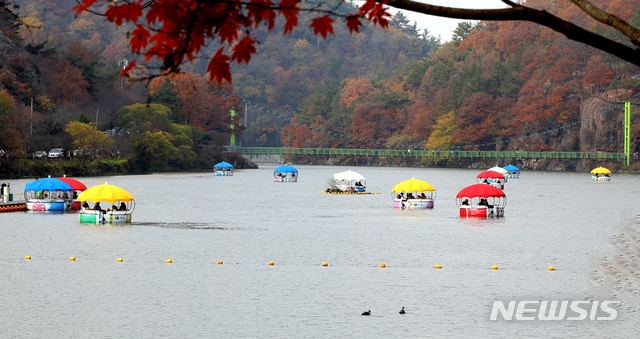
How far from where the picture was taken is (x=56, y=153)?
372 feet

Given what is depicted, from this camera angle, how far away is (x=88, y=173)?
114m

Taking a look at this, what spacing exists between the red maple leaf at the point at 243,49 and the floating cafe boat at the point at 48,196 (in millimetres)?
57040

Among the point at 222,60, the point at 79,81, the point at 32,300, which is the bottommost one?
the point at 32,300

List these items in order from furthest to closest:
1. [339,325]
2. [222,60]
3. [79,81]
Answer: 1. [79,81]
2. [339,325]
3. [222,60]

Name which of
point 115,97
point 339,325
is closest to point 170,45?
point 339,325

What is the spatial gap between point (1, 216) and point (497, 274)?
3518 cm

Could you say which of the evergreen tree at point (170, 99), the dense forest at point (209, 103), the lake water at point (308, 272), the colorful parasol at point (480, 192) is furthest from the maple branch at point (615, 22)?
the evergreen tree at point (170, 99)

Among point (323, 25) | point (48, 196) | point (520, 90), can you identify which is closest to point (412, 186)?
point (48, 196)

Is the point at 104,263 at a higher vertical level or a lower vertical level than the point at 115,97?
lower

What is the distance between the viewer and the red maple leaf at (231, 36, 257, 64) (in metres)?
8.05

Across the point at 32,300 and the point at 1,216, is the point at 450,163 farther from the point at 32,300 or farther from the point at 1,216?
the point at 32,300

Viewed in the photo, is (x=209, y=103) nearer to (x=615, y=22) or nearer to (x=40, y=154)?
(x=40, y=154)

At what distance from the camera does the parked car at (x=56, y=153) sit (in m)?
112

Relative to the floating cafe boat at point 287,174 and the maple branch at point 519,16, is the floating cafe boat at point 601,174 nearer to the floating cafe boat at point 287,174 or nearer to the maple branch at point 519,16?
the floating cafe boat at point 287,174
